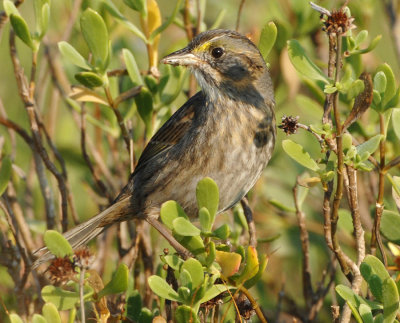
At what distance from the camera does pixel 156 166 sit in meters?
4.30

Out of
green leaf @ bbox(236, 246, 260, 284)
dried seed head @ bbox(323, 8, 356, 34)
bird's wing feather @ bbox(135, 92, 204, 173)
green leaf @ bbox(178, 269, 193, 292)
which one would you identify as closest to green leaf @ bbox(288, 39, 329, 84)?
dried seed head @ bbox(323, 8, 356, 34)

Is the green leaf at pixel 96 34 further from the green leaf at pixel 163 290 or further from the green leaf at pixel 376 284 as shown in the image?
the green leaf at pixel 376 284

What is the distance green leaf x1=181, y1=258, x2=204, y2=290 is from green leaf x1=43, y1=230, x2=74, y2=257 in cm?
39

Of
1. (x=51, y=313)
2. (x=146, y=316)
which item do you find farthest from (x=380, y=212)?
(x=51, y=313)

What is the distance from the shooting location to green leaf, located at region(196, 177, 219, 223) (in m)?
2.66

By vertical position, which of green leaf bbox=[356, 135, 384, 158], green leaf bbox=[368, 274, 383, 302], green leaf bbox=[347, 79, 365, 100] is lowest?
green leaf bbox=[368, 274, 383, 302]

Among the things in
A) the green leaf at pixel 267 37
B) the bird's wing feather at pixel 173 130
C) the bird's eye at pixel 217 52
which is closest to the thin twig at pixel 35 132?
the bird's wing feather at pixel 173 130

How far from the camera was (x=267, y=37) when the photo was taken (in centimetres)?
362

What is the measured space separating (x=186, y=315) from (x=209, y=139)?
153 centimetres

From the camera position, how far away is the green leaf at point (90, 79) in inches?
134

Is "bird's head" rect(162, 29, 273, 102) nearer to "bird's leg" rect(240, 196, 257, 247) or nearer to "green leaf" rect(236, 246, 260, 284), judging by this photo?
"bird's leg" rect(240, 196, 257, 247)

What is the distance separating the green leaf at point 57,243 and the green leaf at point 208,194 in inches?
18.2

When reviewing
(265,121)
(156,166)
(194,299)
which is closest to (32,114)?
(156,166)

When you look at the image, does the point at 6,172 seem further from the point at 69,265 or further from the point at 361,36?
the point at 361,36
